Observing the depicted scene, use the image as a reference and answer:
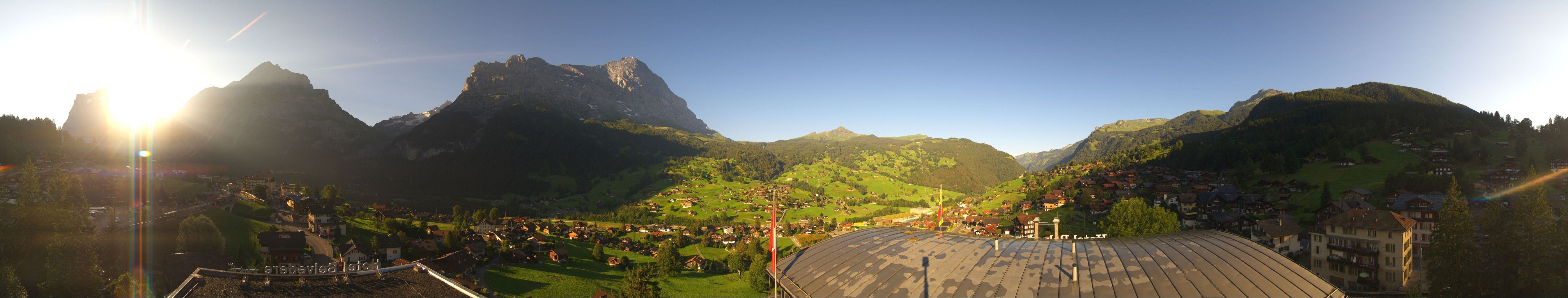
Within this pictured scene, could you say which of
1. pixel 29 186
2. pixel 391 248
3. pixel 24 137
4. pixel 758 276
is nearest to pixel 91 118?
pixel 24 137

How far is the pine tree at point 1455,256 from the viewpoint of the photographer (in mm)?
28516

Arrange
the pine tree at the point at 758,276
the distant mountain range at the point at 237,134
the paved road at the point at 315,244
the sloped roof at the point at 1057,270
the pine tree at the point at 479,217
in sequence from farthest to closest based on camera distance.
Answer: the distant mountain range at the point at 237,134, the pine tree at the point at 479,217, the pine tree at the point at 758,276, the paved road at the point at 315,244, the sloped roof at the point at 1057,270

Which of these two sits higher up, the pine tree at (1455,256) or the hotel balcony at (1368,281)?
the pine tree at (1455,256)

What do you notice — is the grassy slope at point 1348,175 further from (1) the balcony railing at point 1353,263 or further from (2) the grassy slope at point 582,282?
(2) the grassy slope at point 582,282

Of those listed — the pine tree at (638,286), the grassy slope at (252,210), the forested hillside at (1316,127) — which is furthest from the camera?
the forested hillside at (1316,127)

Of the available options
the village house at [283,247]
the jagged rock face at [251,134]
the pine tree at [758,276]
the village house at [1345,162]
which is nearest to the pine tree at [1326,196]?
the village house at [1345,162]

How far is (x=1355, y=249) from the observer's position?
39.1 metres

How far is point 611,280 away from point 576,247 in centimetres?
2433

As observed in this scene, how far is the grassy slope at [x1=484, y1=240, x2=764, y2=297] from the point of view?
168ft

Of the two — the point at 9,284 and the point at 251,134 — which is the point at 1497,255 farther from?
the point at 251,134

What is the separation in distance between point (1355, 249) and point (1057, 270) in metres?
41.1

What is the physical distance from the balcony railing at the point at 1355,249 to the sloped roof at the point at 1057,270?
29.2m

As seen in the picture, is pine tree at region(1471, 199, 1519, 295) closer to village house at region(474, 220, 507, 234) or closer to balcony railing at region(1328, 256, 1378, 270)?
balcony railing at region(1328, 256, 1378, 270)

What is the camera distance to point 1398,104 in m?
120
